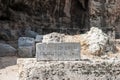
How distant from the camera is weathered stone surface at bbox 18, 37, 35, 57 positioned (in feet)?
36.9

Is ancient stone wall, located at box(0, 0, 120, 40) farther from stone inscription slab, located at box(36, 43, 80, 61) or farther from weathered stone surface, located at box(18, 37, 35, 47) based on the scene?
stone inscription slab, located at box(36, 43, 80, 61)

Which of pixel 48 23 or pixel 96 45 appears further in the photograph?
pixel 48 23

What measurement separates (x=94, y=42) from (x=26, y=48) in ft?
19.8

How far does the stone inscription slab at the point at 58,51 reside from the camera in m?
4.96

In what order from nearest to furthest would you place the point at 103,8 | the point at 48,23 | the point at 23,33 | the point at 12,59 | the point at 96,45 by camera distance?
1. the point at 96,45
2. the point at 12,59
3. the point at 103,8
4. the point at 23,33
5. the point at 48,23

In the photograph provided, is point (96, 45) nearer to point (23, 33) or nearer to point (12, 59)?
point (12, 59)

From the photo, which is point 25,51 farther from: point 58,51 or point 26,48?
point 58,51

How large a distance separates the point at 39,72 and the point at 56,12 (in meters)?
14.2

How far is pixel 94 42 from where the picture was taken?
599 centimetres

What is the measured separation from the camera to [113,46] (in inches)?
236

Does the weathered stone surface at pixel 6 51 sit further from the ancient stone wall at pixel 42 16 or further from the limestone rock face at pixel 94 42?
the limestone rock face at pixel 94 42

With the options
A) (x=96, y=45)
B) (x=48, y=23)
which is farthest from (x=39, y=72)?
(x=48, y=23)

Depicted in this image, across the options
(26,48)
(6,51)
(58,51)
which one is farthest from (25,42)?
(58,51)

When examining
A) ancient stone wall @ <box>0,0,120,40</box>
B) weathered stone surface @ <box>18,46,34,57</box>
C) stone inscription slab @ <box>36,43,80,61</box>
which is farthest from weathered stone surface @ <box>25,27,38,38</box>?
stone inscription slab @ <box>36,43,80,61</box>
